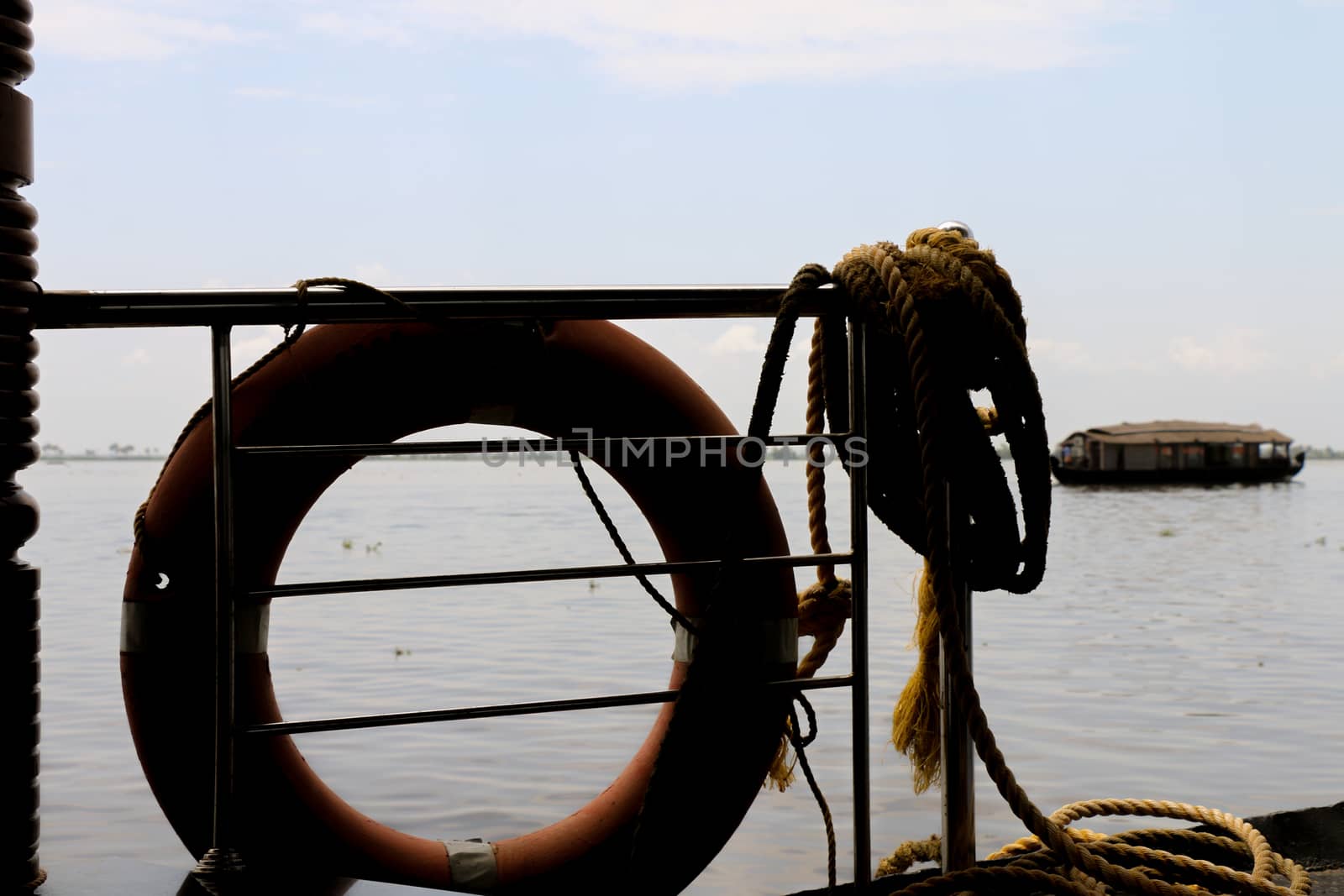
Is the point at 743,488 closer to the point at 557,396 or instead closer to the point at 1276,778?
the point at 557,396

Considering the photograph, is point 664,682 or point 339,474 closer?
point 339,474

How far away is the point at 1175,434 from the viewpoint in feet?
111

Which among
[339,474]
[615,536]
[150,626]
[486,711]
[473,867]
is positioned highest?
[339,474]

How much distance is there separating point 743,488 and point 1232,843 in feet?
3.62

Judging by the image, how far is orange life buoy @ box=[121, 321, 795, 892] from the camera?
1.80 m

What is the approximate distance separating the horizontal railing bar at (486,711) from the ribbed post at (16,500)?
0.96 ft

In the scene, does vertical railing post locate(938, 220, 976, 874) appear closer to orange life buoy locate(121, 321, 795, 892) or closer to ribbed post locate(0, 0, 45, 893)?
orange life buoy locate(121, 321, 795, 892)

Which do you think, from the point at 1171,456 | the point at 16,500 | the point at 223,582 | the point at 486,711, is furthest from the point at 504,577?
the point at 1171,456

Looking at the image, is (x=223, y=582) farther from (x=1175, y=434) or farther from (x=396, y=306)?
(x=1175, y=434)

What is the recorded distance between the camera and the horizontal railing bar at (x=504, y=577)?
171cm

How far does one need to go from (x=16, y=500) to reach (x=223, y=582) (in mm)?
292

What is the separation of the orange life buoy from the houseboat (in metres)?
32.9
